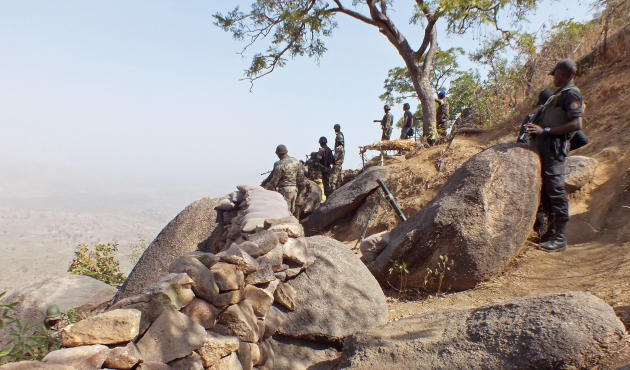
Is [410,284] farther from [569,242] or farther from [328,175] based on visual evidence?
[328,175]

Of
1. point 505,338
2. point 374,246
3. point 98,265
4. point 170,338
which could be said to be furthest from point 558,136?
point 98,265

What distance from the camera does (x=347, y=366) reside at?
2.60 m

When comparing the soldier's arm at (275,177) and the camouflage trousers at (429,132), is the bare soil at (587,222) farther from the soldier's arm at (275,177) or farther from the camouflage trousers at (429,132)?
the soldier's arm at (275,177)

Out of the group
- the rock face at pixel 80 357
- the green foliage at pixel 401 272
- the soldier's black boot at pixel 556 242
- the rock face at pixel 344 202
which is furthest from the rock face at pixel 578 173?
the rock face at pixel 80 357

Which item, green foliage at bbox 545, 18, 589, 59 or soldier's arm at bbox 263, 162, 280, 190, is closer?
soldier's arm at bbox 263, 162, 280, 190

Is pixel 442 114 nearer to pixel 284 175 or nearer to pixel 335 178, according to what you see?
pixel 335 178

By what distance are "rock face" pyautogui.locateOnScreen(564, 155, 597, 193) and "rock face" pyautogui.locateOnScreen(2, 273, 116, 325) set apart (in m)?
6.31

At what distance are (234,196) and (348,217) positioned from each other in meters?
3.69

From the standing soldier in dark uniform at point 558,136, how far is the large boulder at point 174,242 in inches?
173

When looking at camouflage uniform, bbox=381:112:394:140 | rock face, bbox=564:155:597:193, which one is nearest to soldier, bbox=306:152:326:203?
camouflage uniform, bbox=381:112:394:140

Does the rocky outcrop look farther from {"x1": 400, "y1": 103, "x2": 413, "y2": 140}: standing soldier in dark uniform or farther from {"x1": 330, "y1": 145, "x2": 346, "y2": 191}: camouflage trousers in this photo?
{"x1": 400, "y1": 103, "x2": 413, "y2": 140}: standing soldier in dark uniform

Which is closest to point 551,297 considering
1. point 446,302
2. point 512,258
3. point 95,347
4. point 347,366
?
point 347,366

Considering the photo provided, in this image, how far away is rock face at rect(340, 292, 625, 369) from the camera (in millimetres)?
2154

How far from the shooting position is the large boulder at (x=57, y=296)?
14.8ft
